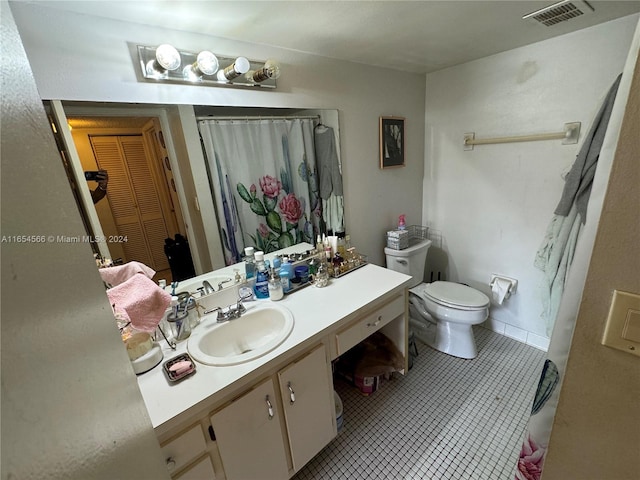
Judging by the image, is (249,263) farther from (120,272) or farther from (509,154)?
(509,154)

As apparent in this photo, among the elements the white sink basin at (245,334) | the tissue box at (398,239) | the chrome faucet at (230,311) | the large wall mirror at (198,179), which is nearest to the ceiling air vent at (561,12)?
the large wall mirror at (198,179)

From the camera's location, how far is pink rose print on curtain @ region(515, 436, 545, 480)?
853 millimetres

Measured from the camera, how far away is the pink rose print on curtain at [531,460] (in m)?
0.85

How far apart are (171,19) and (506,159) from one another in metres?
2.12

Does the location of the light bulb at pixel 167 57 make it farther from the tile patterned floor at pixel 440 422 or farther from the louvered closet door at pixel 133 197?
the tile patterned floor at pixel 440 422

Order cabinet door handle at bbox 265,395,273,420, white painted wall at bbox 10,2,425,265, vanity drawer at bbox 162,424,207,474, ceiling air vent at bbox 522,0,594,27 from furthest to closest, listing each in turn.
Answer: ceiling air vent at bbox 522,0,594,27
cabinet door handle at bbox 265,395,273,420
white painted wall at bbox 10,2,425,265
vanity drawer at bbox 162,424,207,474

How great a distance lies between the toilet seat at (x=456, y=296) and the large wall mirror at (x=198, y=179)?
851 millimetres

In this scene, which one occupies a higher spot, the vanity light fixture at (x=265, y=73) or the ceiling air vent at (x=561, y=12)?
the ceiling air vent at (x=561, y=12)

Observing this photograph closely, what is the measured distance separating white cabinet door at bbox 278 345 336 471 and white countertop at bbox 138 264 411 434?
0.36ft

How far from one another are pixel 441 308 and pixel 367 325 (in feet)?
2.79

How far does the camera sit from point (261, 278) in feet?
4.84

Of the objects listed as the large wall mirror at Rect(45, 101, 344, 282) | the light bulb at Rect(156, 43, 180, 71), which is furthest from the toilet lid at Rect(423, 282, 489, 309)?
the light bulb at Rect(156, 43, 180, 71)

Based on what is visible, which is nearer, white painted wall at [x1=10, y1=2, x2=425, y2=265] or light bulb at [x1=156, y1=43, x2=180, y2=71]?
white painted wall at [x1=10, y1=2, x2=425, y2=265]

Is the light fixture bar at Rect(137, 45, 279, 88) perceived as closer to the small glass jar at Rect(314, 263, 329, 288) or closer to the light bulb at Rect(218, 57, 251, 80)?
the light bulb at Rect(218, 57, 251, 80)
